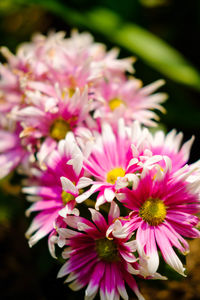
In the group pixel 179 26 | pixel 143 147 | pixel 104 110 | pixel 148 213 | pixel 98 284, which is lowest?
pixel 98 284

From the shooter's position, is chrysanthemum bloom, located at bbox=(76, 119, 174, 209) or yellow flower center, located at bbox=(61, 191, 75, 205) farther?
yellow flower center, located at bbox=(61, 191, 75, 205)

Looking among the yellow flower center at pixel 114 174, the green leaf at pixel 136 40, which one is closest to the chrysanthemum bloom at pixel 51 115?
the yellow flower center at pixel 114 174

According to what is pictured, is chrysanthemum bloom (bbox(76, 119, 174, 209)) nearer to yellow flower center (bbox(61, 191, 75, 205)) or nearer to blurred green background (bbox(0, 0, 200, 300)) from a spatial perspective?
yellow flower center (bbox(61, 191, 75, 205))

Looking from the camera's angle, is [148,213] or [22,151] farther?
[22,151]

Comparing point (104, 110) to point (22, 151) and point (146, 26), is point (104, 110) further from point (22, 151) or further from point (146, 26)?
point (146, 26)

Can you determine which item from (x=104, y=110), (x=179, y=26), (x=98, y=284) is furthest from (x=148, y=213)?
(x=179, y=26)

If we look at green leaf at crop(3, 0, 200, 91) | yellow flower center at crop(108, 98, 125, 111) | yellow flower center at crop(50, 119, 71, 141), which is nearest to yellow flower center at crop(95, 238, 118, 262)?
yellow flower center at crop(50, 119, 71, 141)

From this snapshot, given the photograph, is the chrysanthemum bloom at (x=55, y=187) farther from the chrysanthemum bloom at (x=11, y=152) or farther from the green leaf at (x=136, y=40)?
the green leaf at (x=136, y=40)

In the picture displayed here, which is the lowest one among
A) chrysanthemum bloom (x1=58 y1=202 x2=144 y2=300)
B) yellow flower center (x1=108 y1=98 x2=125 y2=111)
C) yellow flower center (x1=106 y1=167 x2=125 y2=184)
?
chrysanthemum bloom (x1=58 y1=202 x2=144 y2=300)
